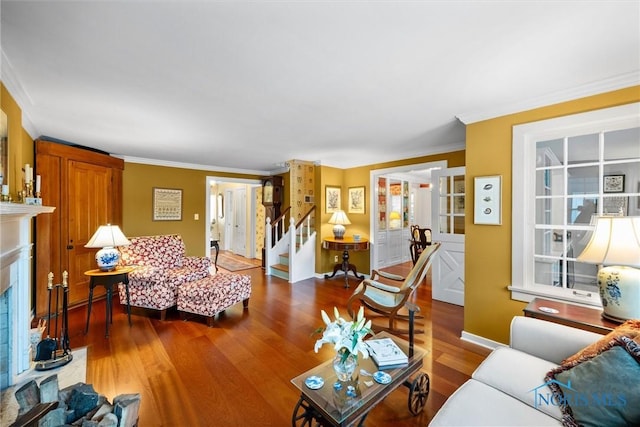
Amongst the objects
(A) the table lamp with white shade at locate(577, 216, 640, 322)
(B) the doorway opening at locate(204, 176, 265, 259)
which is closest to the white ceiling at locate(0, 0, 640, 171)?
(A) the table lamp with white shade at locate(577, 216, 640, 322)

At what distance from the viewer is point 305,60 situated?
1.69m

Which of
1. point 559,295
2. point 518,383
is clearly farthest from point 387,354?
point 559,295

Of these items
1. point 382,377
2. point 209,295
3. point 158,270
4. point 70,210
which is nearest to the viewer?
point 382,377

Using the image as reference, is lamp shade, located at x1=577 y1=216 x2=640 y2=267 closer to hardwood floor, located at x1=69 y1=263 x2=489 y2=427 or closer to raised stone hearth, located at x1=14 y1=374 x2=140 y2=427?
hardwood floor, located at x1=69 y1=263 x2=489 y2=427

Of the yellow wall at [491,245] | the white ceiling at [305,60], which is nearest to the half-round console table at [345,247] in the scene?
the yellow wall at [491,245]

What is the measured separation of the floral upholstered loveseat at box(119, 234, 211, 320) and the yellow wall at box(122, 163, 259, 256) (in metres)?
1.48

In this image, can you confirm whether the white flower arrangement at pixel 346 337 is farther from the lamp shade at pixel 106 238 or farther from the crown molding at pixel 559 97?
the lamp shade at pixel 106 238

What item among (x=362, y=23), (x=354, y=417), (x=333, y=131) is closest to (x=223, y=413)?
(x=354, y=417)

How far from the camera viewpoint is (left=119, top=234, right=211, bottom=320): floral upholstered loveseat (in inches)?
124

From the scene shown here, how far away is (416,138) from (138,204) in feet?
16.1

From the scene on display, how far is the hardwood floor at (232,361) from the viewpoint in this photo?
5.72 ft

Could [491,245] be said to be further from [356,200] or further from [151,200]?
[151,200]

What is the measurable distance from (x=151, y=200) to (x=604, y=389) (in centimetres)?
592

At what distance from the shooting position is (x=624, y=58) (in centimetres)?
170
